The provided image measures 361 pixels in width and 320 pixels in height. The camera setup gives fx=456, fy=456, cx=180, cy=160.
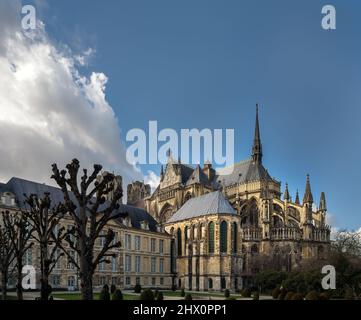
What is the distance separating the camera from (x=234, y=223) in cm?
6738

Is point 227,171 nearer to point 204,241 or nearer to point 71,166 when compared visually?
point 204,241

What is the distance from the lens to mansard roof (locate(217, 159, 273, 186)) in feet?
302

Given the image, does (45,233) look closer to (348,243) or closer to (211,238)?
(211,238)

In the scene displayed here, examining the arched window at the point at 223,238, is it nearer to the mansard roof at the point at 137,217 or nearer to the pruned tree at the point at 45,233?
the mansard roof at the point at 137,217

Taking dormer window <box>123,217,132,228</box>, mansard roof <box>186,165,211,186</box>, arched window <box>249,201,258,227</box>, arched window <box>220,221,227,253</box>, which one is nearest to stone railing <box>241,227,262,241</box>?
arched window <box>249,201,258,227</box>

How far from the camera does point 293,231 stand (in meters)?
77.2

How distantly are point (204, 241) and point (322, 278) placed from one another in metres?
26.0

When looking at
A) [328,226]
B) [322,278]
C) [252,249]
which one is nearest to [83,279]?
[322,278]

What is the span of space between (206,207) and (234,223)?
205 inches

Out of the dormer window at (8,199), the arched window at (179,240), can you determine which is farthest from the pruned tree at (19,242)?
the arched window at (179,240)

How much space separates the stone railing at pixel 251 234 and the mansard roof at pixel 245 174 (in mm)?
12280

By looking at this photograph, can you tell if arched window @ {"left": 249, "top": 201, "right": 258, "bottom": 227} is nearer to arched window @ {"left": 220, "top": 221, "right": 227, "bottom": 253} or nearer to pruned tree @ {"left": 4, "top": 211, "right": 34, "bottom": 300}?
arched window @ {"left": 220, "top": 221, "right": 227, "bottom": 253}

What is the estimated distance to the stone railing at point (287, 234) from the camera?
252ft
